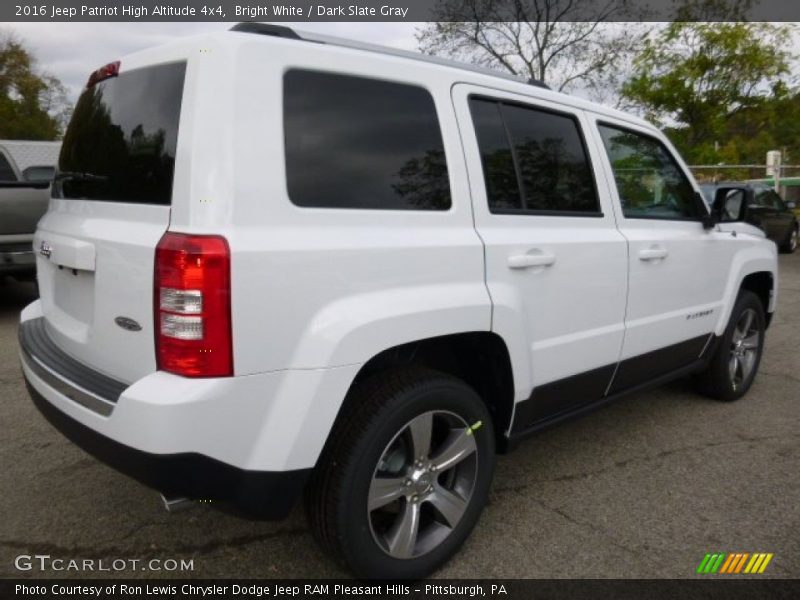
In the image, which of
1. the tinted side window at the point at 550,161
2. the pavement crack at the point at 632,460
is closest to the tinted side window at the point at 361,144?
the tinted side window at the point at 550,161

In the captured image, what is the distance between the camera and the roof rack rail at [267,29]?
77.3 inches

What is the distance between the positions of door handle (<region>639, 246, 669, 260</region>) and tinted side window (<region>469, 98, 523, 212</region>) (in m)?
0.88

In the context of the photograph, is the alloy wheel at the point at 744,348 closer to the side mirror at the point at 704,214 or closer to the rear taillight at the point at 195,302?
the side mirror at the point at 704,214

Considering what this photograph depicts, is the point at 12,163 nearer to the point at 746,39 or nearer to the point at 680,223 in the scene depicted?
the point at 680,223

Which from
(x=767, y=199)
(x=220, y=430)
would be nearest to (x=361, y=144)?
(x=220, y=430)

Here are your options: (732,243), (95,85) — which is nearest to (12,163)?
(95,85)

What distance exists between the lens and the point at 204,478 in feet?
5.90

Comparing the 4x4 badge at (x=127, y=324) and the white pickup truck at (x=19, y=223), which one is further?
the white pickup truck at (x=19, y=223)

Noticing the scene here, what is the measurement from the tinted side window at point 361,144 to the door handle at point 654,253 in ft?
4.27

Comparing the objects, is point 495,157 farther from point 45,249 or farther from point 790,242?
point 790,242

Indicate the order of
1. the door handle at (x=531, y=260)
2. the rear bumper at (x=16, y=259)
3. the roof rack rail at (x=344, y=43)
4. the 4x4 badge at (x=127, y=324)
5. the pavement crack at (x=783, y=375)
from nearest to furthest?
the 4x4 badge at (x=127, y=324) < the roof rack rail at (x=344, y=43) < the door handle at (x=531, y=260) < the pavement crack at (x=783, y=375) < the rear bumper at (x=16, y=259)

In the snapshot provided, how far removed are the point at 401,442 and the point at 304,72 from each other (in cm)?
130

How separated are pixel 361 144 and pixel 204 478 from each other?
1.16 meters

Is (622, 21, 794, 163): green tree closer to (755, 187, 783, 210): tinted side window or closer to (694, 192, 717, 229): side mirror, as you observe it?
(755, 187, 783, 210): tinted side window
